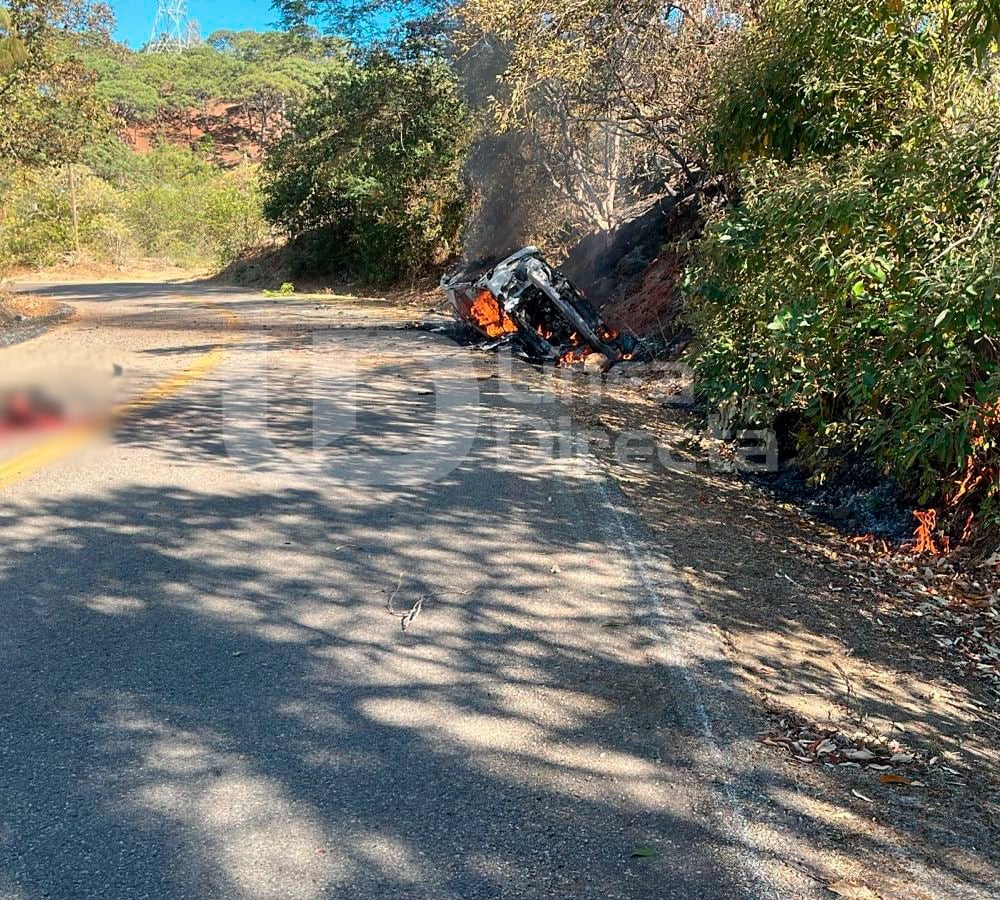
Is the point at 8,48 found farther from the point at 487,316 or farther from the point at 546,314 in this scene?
the point at 546,314

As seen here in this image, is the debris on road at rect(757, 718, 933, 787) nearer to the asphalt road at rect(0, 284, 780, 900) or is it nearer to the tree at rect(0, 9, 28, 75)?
the asphalt road at rect(0, 284, 780, 900)

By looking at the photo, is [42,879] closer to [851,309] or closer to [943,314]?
[943,314]

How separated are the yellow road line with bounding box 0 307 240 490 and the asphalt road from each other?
0.05 metres

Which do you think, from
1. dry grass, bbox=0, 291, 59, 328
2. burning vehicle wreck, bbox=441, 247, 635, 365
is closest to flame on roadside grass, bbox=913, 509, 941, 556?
burning vehicle wreck, bbox=441, 247, 635, 365

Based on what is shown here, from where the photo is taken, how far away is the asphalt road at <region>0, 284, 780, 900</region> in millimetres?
3184

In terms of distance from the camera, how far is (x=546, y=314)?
55.8 ft

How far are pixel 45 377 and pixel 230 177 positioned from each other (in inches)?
3032

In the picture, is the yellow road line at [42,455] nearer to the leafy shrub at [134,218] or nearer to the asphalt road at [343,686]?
the asphalt road at [343,686]

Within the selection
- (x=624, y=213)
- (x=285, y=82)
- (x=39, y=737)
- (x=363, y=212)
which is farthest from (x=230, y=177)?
(x=39, y=737)

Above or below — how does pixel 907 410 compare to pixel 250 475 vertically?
above

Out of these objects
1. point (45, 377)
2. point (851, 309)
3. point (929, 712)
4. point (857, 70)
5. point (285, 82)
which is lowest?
point (929, 712)

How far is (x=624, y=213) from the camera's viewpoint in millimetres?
24641

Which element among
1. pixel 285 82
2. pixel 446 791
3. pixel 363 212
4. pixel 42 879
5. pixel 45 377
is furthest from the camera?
pixel 285 82

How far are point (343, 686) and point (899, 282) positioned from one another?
13.5 ft
